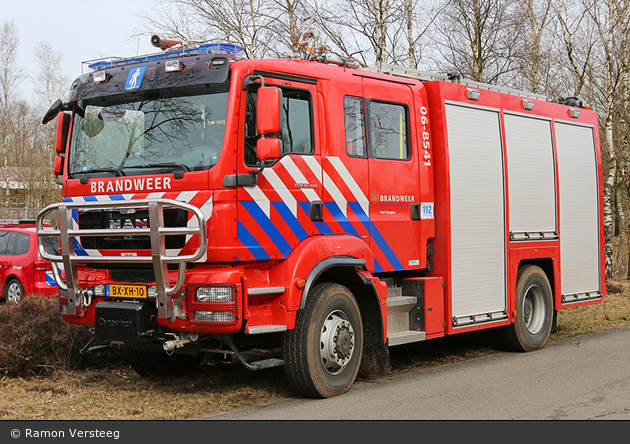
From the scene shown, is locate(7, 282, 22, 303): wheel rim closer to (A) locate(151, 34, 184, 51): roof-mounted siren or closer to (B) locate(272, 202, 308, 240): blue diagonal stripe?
(A) locate(151, 34, 184, 51): roof-mounted siren

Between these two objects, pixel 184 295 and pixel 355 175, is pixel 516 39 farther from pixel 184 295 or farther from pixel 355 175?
pixel 184 295

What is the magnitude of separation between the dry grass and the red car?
4.96 metres

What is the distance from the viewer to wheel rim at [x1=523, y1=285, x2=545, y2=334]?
373 inches

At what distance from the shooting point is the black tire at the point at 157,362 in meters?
7.22

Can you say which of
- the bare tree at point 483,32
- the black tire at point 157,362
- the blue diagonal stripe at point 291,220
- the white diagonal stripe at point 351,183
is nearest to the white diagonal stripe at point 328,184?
the white diagonal stripe at point 351,183

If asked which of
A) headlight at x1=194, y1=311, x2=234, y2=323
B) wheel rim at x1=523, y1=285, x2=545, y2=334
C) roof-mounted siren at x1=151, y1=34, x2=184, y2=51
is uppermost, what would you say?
roof-mounted siren at x1=151, y1=34, x2=184, y2=51

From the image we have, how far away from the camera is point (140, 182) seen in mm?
6055

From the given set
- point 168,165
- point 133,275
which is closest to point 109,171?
point 168,165

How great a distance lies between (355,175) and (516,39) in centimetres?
1574

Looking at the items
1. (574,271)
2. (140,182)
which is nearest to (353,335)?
(140,182)

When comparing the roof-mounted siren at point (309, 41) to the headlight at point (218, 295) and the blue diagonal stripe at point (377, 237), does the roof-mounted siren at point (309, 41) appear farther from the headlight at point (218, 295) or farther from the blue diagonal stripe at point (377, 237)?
the headlight at point (218, 295)

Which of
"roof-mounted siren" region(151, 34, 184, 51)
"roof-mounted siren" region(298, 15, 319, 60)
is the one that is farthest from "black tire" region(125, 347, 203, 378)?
"roof-mounted siren" region(298, 15, 319, 60)

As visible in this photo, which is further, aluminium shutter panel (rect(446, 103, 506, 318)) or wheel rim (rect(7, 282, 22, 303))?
wheel rim (rect(7, 282, 22, 303))

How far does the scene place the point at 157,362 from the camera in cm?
733
